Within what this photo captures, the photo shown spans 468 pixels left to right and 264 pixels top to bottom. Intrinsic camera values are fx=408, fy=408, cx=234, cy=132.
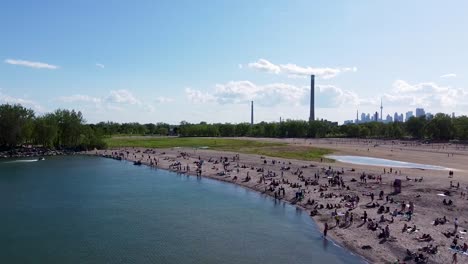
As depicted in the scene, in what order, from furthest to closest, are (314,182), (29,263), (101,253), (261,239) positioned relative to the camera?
(314,182), (261,239), (101,253), (29,263)

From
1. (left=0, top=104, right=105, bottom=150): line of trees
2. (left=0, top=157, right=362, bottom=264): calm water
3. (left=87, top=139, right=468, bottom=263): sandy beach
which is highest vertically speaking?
(left=0, top=104, right=105, bottom=150): line of trees

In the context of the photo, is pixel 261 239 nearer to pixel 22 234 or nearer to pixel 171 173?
pixel 22 234

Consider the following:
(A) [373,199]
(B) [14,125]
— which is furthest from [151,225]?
(B) [14,125]

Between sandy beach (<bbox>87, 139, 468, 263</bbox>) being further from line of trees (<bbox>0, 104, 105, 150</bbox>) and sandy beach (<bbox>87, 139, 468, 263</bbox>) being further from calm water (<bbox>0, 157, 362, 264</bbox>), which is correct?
line of trees (<bbox>0, 104, 105, 150</bbox>)

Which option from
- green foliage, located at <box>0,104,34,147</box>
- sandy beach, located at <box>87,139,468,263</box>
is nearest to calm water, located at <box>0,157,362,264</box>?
sandy beach, located at <box>87,139,468,263</box>

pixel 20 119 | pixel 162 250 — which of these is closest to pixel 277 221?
pixel 162 250

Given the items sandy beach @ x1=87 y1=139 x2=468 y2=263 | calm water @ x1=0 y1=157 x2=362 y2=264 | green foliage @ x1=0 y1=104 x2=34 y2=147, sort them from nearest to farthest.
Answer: calm water @ x1=0 y1=157 x2=362 y2=264 → sandy beach @ x1=87 y1=139 x2=468 y2=263 → green foliage @ x1=0 y1=104 x2=34 y2=147

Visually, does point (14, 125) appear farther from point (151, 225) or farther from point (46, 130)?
point (151, 225)
